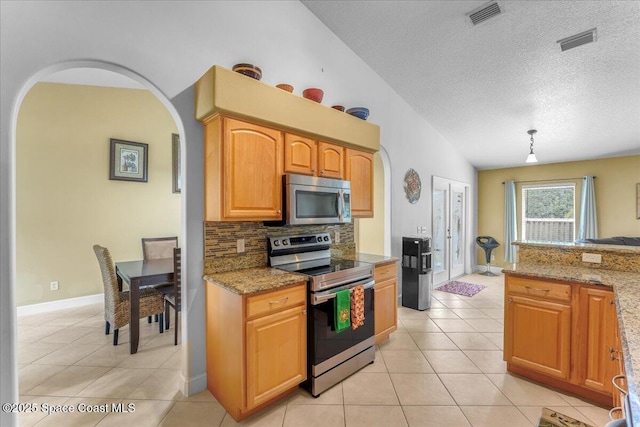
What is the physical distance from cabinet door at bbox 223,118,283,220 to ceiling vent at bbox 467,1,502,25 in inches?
85.1

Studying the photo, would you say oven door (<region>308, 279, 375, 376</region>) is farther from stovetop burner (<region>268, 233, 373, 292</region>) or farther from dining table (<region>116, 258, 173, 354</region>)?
dining table (<region>116, 258, 173, 354</region>)

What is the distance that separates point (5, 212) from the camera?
1.54 metres

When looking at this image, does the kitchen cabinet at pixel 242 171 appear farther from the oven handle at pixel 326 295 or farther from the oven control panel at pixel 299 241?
the oven handle at pixel 326 295

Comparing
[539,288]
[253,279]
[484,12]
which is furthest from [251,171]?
[484,12]

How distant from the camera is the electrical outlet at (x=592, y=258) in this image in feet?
7.98

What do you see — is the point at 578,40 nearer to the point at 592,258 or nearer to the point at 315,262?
the point at 592,258

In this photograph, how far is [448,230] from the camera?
5.73 meters

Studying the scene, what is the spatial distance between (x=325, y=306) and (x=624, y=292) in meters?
1.92

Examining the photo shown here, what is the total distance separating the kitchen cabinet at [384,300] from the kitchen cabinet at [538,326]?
1.04 metres

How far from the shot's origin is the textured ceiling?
2.63m

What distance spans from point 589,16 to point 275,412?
13.7 feet

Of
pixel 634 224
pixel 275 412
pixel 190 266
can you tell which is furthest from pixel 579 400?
pixel 634 224

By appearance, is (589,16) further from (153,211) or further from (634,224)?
(153,211)

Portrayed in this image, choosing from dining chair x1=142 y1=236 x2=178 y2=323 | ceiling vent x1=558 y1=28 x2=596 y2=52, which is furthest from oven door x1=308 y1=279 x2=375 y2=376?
ceiling vent x1=558 y1=28 x2=596 y2=52
